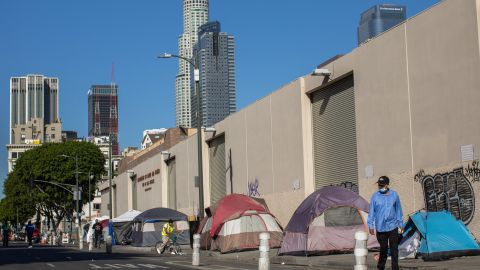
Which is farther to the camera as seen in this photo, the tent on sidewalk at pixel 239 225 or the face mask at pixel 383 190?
the tent on sidewalk at pixel 239 225

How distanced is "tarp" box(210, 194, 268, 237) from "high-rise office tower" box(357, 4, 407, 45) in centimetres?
10010

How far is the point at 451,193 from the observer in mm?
21375

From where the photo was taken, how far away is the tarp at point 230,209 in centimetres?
3023

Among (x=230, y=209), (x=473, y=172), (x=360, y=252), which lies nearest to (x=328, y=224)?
(x=473, y=172)

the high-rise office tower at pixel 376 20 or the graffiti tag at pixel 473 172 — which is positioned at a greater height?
the high-rise office tower at pixel 376 20

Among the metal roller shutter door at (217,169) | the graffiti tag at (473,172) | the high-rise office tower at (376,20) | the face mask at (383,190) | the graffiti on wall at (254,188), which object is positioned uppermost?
the high-rise office tower at (376,20)

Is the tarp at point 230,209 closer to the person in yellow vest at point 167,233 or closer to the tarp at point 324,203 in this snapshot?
the person in yellow vest at point 167,233

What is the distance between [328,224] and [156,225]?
2215 centimetres

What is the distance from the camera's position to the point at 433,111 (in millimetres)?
22328

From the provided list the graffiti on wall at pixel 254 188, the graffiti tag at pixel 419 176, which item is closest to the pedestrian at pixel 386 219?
the graffiti tag at pixel 419 176

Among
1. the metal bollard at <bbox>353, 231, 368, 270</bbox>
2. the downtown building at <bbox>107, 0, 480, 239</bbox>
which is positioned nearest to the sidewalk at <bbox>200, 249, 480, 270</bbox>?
the downtown building at <bbox>107, 0, 480, 239</bbox>

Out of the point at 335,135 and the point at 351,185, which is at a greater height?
the point at 335,135

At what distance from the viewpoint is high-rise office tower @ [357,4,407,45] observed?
13275 centimetres

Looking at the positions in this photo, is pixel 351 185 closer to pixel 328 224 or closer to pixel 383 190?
pixel 328 224
